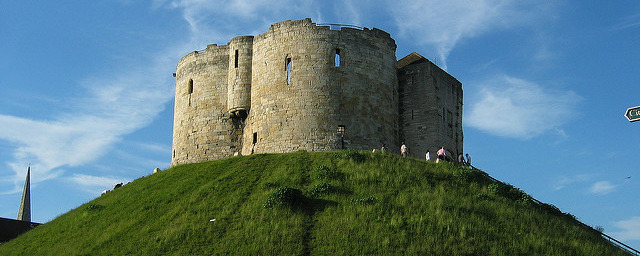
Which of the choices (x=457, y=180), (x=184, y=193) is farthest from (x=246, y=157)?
(x=457, y=180)

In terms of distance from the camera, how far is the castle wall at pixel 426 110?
44844 millimetres

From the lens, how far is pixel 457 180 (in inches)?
1387

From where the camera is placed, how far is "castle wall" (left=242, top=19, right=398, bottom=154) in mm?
41750

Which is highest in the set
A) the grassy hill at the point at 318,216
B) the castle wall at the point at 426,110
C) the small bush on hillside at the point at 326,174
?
the castle wall at the point at 426,110

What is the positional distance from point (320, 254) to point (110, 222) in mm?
11625

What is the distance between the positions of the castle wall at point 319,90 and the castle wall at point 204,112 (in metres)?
2.02

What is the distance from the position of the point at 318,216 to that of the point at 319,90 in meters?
12.9

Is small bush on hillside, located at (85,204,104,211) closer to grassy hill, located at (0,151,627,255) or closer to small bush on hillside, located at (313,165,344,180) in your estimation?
grassy hill, located at (0,151,627,255)

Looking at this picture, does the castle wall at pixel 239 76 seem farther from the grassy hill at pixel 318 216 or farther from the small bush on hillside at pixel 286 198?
the small bush on hillside at pixel 286 198

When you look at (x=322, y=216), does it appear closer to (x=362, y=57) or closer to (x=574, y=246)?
(x=574, y=246)

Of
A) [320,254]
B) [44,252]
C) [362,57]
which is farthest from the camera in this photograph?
[362,57]

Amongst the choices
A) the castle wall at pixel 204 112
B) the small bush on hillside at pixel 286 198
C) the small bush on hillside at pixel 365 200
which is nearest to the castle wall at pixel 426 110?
the castle wall at pixel 204 112

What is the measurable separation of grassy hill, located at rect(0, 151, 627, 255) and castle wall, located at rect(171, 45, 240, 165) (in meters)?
6.42

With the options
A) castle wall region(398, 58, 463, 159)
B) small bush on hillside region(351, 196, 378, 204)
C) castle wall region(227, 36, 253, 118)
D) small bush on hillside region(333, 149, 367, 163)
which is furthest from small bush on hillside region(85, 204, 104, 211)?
castle wall region(398, 58, 463, 159)
